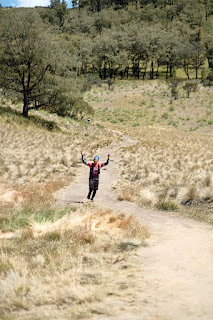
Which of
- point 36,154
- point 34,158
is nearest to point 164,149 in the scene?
point 36,154

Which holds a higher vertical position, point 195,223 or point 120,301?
point 120,301

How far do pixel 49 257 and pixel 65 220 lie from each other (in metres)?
2.35

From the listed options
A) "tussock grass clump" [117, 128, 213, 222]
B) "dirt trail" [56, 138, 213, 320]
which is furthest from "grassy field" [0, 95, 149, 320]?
"tussock grass clump" [117, 128, 213, 222]

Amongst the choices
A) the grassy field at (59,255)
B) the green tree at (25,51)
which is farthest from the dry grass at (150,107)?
the grassy field at (59,255)

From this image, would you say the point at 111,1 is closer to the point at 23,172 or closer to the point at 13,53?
the point at 13,53

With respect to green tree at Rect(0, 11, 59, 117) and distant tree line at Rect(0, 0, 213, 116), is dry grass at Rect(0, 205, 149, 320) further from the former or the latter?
distant tree line at Rect(0, 0, 213, 116)

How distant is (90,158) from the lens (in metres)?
21.7

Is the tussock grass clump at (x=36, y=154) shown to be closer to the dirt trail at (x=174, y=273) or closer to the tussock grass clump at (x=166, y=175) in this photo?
the tussock grass clump at (x=166, y=175)

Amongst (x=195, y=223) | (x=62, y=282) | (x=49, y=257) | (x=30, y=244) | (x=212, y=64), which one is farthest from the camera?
(x=212, y=64)

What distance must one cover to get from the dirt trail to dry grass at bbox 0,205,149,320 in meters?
0.26

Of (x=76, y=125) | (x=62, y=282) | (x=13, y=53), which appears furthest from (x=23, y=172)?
(x=76, y=125)

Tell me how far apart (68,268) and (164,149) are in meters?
19.8

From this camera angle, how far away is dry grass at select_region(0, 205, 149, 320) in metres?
4.05

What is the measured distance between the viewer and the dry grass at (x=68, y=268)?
4048 millimetres
